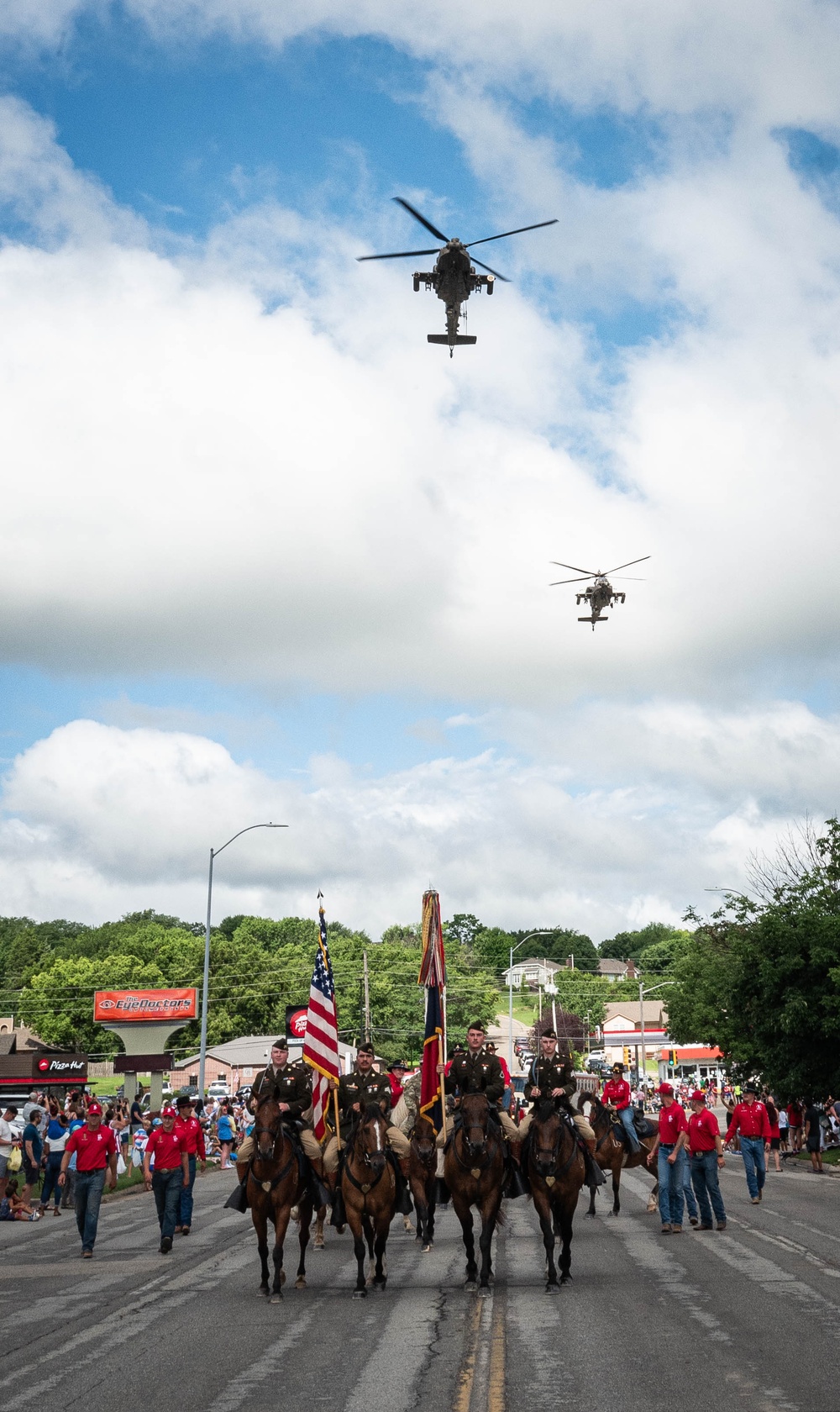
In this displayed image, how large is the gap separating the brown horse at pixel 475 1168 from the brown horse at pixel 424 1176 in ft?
12.2

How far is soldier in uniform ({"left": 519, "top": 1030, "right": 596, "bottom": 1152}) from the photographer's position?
14852 millimetres

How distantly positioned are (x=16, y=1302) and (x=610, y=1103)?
11253mm

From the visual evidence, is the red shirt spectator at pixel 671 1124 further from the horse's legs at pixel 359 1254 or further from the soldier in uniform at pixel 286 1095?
the horse's legs at pixel 359 1254

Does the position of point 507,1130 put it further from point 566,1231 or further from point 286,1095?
point 286,1095

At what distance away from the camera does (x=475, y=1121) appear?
14.2 m

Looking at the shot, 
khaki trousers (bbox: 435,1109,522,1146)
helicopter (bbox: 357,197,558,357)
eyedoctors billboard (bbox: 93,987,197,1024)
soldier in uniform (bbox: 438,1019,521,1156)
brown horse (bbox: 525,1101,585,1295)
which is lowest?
brown horse (bbox: 525,1101,585,1295)

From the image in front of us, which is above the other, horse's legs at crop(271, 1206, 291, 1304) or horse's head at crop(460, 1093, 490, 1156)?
horse's head at crop(460, 1093, 490, 1156)

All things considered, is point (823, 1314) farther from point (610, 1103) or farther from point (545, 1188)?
point (610, 1103)

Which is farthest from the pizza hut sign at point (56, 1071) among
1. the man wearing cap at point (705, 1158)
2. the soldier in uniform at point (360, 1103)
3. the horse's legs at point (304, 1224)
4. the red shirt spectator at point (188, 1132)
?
the horse's legs at point (304, 1224)

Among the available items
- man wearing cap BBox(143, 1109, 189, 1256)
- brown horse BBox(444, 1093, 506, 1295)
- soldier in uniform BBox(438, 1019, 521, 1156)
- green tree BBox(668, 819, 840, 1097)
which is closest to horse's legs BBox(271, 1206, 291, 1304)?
brown horse BBox(444, 1093, 506, 1295)

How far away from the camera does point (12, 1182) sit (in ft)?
85.5

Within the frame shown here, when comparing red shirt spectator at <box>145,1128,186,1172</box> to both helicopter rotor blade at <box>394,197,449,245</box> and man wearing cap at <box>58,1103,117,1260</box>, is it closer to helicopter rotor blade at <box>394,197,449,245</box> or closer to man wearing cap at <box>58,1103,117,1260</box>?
man wearing cap at <box>58,1103,117,1260</box>

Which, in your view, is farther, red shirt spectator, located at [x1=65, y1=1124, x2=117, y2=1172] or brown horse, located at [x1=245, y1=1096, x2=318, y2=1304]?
red shirt spectator, located at [x1=65, y1=1124, x2=117, y2=1172]

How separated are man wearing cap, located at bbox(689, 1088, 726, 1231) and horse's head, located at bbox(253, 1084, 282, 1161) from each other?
6677 millimetres
